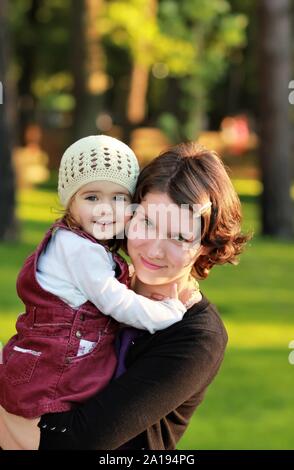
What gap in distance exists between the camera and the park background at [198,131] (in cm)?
861

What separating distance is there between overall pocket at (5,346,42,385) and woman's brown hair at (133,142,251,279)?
49 cm

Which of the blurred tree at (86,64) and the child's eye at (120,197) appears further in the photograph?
the blurred tree at (86,64)

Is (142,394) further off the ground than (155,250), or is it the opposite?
(155,250)

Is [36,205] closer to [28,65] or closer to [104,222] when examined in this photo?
[104,222]

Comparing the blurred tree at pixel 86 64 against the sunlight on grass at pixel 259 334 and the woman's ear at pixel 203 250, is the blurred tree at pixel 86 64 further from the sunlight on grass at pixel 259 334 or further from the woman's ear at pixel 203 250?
the woman's ear at pixel 203 250

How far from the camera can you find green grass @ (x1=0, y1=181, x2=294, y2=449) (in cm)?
734

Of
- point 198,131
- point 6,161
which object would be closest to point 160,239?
point 6,161

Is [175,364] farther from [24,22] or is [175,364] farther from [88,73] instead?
[24,22]

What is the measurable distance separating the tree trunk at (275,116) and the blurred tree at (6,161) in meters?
4.20

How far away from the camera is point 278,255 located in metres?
16.1

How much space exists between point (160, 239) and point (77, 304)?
27 centimetres

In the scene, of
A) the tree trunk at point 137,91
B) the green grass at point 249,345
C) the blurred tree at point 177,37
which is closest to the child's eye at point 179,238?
the green grass at point 249,345

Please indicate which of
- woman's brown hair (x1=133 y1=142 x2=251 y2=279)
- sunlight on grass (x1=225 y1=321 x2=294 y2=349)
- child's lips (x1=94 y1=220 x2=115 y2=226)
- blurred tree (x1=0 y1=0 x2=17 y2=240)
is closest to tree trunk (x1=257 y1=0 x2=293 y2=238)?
blurred tree (x1=0 y1=0 x2=17 y2=240)

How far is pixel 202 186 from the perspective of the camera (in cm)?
277
